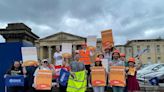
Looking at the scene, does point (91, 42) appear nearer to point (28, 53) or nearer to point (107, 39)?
point (107, 39)

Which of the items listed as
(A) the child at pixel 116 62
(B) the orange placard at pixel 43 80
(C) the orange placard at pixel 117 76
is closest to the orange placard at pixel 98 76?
(C) the orange placard at pixel 117 76

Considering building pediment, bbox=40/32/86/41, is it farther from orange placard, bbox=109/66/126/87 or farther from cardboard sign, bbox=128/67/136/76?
orange placard, bbox=109/66/126/87

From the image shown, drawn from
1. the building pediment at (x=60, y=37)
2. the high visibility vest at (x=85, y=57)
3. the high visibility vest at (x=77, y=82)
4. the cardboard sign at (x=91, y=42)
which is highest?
the building pediment at (x=60, y=37)

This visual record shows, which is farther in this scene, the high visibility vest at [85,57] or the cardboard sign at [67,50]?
the high visibility vest at [85,57]

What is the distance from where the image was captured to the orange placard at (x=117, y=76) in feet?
36.0

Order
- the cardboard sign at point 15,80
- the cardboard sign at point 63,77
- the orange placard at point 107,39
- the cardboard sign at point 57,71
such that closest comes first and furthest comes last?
the cardboard sign at point 15,80 → the cardboard sign at point 63,77 → the cardboard sign at point 57,71 → the orange placard at point 107,39

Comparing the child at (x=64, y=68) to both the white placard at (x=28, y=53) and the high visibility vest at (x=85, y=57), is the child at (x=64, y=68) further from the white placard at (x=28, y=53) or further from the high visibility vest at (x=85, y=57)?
the white placard at (x=28, y=53)

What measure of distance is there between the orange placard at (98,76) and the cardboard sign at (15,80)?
2367 mm

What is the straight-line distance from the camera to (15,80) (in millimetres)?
11219

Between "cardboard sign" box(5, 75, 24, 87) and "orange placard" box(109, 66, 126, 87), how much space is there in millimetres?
2928

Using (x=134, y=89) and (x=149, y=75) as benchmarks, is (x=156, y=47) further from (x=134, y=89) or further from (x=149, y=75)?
(x=134, y=89)

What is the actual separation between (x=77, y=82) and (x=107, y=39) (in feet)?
8.97

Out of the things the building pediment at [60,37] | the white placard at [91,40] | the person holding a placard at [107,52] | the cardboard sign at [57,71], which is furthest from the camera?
the building pediment at [60,37]

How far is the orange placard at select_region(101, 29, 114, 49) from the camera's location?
42.4 feet
